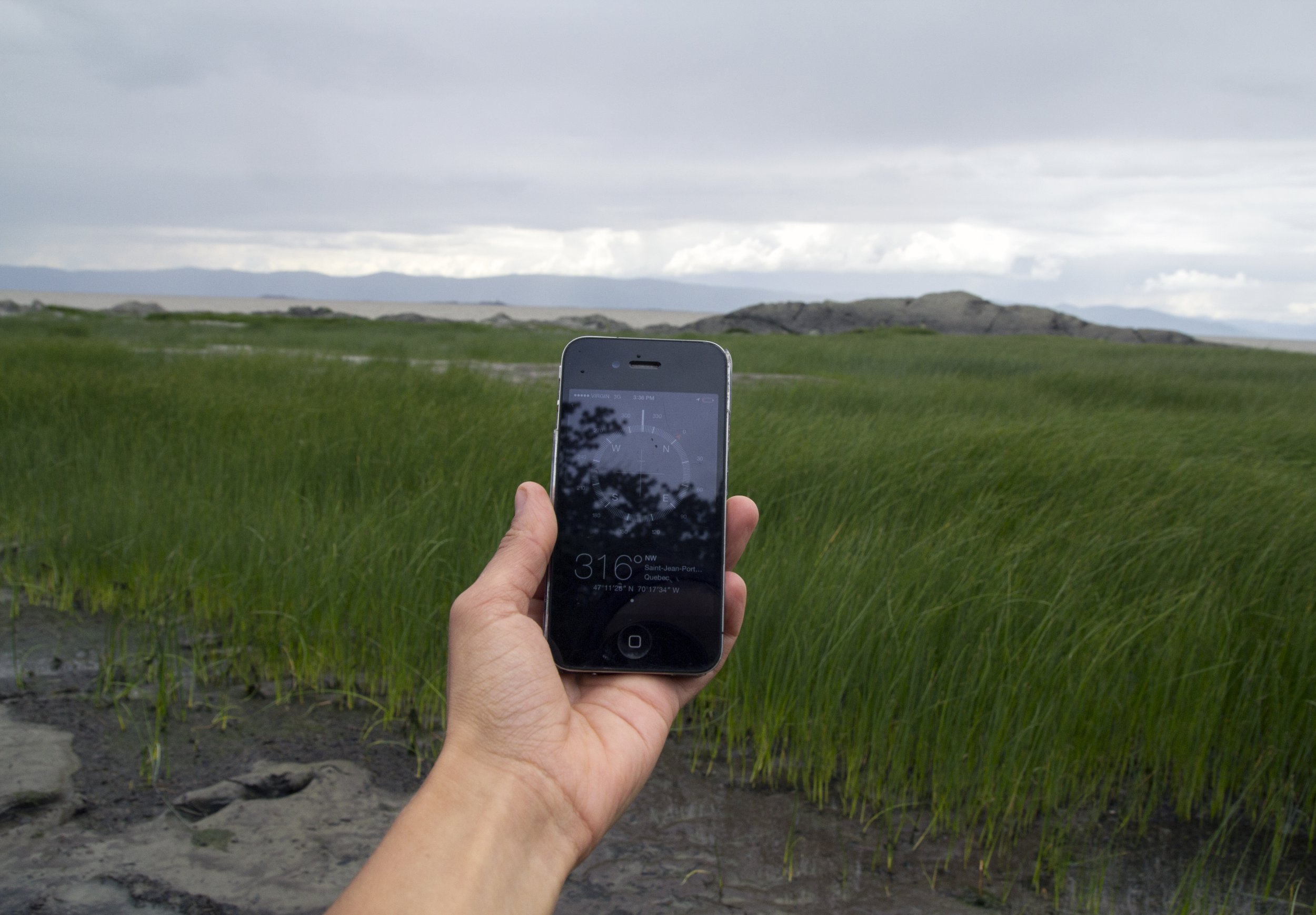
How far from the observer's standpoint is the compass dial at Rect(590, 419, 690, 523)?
5.64 ft

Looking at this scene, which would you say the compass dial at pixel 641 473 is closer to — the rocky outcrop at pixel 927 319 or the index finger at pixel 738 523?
the index finger at pixel 738 523

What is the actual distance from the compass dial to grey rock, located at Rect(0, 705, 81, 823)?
1.83m

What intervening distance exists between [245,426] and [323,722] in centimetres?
337

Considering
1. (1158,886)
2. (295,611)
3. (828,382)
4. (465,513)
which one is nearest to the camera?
(1158,886)

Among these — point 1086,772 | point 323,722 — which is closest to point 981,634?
point 1086,772

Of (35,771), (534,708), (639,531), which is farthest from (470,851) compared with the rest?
(35,771)

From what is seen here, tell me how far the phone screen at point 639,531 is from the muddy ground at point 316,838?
2.99 ft

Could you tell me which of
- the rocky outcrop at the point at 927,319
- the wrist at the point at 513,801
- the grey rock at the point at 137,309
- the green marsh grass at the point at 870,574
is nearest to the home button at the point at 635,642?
the wrist at the point at 513,801

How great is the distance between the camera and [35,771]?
97.9 inches

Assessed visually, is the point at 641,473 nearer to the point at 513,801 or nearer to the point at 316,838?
the point at 513,801

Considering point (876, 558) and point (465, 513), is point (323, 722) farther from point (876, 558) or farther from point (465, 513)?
point (876, 558)

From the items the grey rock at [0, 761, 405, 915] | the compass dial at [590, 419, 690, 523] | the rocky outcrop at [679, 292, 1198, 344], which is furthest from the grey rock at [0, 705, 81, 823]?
the rocky outcrop at [679, 292, 1198, 344]

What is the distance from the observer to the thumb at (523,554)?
1392mm

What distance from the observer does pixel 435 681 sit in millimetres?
2938
